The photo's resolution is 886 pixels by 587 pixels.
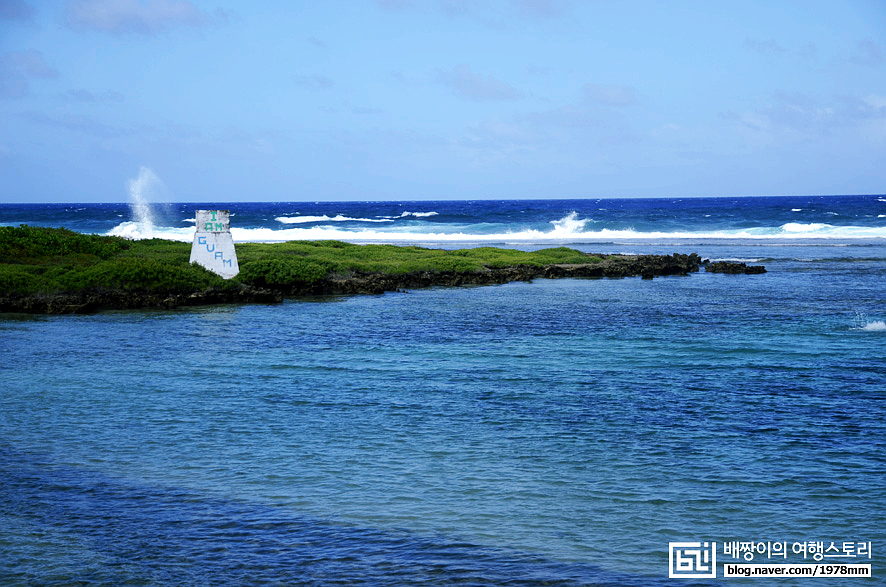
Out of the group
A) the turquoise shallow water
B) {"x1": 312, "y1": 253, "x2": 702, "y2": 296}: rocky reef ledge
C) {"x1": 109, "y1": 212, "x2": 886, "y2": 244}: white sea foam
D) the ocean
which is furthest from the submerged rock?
{"x1": 109, "y1": 212, "x2": 886, "y2": 244}: white sea foam

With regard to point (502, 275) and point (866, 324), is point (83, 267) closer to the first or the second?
point (502, 275)

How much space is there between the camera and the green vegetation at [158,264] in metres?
28.4

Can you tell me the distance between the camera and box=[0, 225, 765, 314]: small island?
27.8m

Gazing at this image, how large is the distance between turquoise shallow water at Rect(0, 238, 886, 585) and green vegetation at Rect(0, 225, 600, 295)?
18.5 ft

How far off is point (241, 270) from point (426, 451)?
866 inches

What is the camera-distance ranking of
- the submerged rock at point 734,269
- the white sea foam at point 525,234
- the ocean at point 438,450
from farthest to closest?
the white sea foam at point 525,234 → the submerged rock at point 734,269 → the ocean at point 438,450

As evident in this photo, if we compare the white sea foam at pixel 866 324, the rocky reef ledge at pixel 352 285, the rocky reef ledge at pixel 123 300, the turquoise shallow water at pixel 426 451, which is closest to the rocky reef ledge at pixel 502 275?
the rocky reef ledge at pixel 352 285

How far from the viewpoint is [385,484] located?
10.1 metres

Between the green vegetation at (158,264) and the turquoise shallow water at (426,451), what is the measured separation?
5.63 m

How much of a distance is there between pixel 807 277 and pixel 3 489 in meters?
Result: 38.7

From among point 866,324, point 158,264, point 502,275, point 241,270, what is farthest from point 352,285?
point 866,324

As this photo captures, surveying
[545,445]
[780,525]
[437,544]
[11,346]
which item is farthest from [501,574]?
[11,346]

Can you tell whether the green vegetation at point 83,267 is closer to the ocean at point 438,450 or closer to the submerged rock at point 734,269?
the ocean at point 438,450

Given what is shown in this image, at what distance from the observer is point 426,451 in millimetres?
11531
